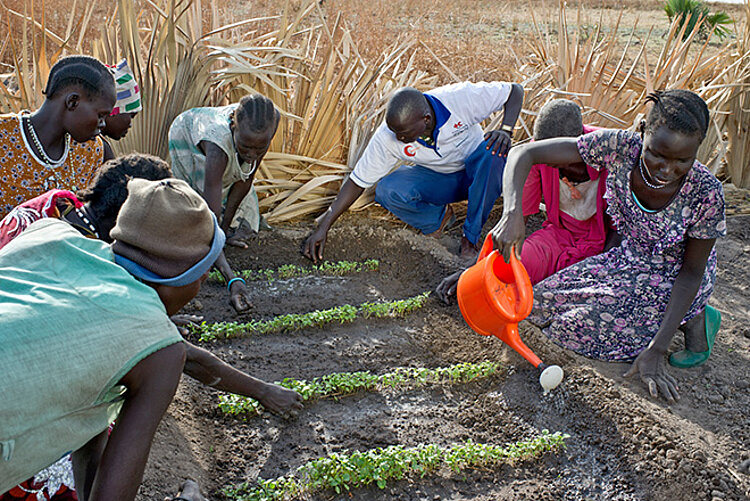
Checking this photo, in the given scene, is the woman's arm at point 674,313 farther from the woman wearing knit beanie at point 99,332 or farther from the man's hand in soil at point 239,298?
the woman wearing knit beanie at point 99,332

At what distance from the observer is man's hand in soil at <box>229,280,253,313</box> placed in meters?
3.44

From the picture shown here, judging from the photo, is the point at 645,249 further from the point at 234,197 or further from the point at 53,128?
the point at 53,128

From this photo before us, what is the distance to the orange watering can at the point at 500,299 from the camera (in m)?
2.79

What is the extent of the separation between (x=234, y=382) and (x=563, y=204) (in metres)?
2.09

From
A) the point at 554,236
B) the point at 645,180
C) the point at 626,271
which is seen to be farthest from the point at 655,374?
the point at 554,236

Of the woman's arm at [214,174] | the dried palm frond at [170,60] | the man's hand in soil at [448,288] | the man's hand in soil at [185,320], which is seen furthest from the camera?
the dried palm frond at [170,60]

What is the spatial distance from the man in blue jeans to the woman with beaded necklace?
1533mm

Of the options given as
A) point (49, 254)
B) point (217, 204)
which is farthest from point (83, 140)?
point (49, 254)

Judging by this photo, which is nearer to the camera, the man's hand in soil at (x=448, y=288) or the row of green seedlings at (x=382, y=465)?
the row of green seedlings at (x=382, y=465)

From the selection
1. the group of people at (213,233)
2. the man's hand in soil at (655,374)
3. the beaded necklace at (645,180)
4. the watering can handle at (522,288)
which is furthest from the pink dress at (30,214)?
the man's hand in soil at (655,374)

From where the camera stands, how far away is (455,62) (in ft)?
27.8

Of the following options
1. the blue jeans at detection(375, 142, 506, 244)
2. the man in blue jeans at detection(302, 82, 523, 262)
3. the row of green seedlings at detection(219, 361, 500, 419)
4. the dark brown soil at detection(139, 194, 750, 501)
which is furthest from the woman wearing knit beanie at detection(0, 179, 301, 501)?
the blue jeans at detection(375, 142, 506, 244)

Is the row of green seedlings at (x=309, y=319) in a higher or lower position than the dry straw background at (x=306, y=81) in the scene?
lower

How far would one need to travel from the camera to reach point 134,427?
1493mm
